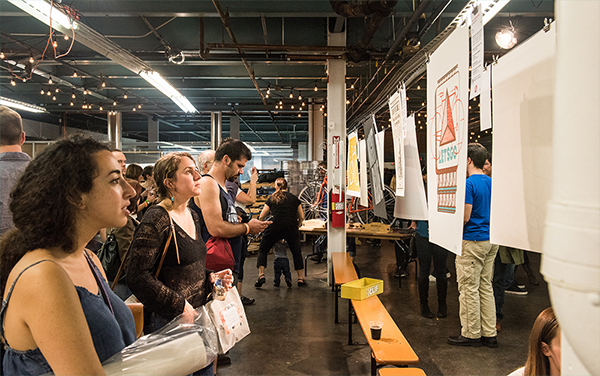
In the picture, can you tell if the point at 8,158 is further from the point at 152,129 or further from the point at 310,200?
the point at 152,129

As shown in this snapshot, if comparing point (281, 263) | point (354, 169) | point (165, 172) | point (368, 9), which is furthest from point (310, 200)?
point (165, 172)

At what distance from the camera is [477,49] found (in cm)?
136

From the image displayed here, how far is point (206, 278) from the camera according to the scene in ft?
6.63

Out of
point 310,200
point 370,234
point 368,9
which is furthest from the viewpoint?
point 310,200

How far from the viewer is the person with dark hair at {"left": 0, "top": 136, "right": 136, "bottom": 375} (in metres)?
0.83

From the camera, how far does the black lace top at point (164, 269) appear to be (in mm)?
1632

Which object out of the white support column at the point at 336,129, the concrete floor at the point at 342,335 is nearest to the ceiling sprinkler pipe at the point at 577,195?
the concrete floor at the point at 342,335

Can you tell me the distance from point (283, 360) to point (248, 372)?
373mm

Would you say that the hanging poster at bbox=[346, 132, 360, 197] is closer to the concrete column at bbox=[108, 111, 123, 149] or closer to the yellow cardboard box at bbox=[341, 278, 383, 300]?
the yellow cardboard box at bbox=[341, 278, 383, 300]

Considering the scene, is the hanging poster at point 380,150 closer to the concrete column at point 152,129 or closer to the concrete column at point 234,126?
the concrete column at point 234,126

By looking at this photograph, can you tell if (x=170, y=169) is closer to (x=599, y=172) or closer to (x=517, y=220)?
(x=517, y=220)

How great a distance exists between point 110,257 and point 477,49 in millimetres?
2611

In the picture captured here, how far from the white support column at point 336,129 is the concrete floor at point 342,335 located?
920 millimetres

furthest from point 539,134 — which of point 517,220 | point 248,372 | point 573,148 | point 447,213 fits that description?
point 248,372
